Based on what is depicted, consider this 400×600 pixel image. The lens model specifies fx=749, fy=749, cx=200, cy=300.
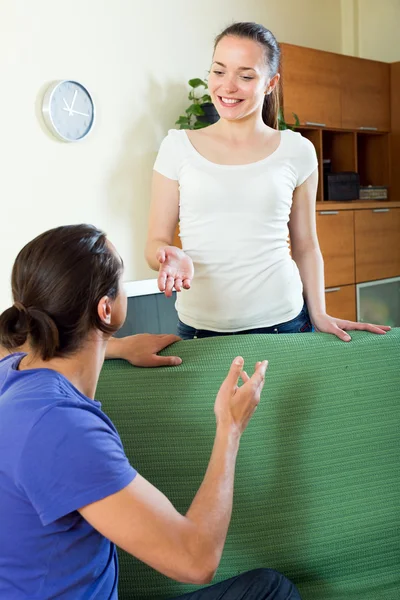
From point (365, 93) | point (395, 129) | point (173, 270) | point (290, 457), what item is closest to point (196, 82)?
point (365, 93)

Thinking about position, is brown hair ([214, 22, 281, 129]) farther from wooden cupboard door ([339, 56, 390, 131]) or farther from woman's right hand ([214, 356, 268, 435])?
wooden cupboard door ([339, 56, 390, 131])

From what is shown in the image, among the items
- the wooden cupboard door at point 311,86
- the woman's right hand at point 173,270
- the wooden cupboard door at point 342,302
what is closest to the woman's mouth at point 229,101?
the woman's right hand at point 173,270

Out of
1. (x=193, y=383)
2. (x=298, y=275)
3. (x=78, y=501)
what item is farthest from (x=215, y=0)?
(x=78, y=501)

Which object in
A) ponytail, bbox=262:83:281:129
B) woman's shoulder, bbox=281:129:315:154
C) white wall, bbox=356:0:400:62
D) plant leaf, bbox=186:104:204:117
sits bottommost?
woman's shoulder, bbox=281:129:315:154

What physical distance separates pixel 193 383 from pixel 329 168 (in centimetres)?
398

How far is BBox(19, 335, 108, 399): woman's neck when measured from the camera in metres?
1.21

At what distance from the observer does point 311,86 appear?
4938 millimetres

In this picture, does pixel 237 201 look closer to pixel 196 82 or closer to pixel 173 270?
pixel 173 270

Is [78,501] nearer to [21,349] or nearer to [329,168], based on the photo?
[21,349]

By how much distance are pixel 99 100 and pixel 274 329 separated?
2599 mm

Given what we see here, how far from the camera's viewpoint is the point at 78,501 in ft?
3.43

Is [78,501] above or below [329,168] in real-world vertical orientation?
below

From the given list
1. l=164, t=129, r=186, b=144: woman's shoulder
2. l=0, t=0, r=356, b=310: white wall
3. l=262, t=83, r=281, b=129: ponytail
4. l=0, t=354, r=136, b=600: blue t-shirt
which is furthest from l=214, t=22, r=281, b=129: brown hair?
l=0, t=0, r=356, b=310: white wall

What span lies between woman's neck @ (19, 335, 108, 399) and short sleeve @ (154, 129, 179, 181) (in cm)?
67
